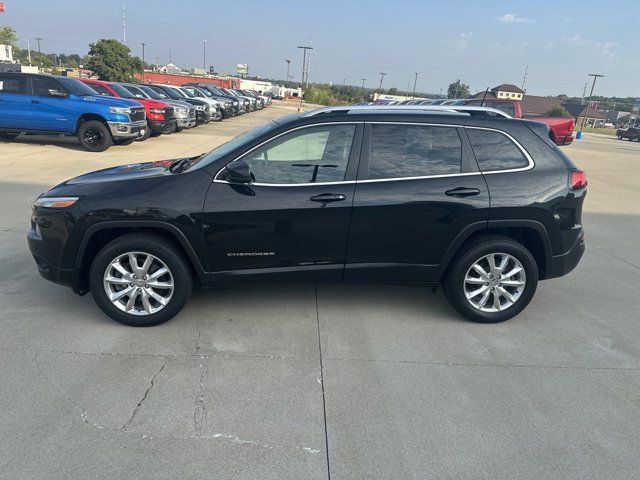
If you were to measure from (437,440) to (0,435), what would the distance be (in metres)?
2.35

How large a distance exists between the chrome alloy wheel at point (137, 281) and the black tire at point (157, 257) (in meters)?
0.03

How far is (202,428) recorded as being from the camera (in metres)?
2.66

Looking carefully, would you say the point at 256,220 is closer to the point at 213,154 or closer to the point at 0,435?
the point at 213,154

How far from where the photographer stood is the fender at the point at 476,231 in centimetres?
381

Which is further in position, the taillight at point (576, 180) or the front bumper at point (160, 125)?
the front bumper at point (160, 125)

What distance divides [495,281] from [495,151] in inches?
42.2

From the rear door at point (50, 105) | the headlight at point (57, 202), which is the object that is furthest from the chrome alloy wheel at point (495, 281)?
the rear door at point (50, 105)

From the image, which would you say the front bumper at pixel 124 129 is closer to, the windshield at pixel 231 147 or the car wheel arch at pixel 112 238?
the windshield at pixel 231 147

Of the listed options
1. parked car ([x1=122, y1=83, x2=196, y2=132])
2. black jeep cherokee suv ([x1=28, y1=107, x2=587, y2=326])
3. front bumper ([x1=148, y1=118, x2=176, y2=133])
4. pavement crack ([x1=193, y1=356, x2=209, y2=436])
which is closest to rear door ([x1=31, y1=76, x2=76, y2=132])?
front bumper ([x1=148, y1=118, x2=176, y2=133])

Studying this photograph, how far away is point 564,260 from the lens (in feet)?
13.1

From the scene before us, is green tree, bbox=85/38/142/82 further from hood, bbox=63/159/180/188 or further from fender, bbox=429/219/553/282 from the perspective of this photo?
fender, bbox=429/219/553/282

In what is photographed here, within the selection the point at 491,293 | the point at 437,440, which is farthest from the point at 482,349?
the point at 437,440

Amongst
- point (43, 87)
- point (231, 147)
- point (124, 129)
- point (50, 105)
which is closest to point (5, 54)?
point (43, 87)

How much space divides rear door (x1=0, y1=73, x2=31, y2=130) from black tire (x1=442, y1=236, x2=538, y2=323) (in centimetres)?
1192
